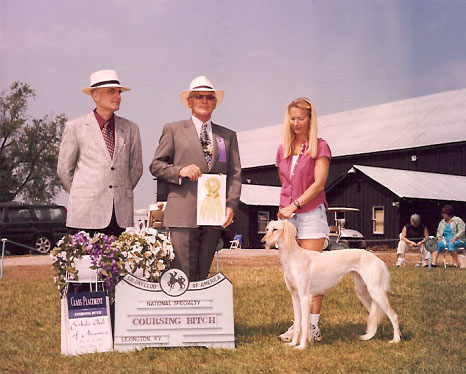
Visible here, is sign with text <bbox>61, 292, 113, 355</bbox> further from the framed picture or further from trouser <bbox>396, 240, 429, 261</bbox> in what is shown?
trouser <bbox>396, 240, 429, 261</bbox>

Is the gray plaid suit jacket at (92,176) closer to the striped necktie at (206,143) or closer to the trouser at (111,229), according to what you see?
the trouser at (111,229)

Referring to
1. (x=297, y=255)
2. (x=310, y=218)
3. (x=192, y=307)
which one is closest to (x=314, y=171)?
(x=310, y=218)

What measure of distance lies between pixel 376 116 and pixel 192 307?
29.6 metres

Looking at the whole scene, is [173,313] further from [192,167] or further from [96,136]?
[96,136]

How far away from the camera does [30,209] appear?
19.2m

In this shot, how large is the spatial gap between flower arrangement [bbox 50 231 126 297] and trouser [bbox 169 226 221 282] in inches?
20.0

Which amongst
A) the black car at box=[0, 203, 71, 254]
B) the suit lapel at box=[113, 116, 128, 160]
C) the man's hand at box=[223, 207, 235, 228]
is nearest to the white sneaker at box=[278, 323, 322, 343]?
the man's hand at box=[223, 207, 235, 228]

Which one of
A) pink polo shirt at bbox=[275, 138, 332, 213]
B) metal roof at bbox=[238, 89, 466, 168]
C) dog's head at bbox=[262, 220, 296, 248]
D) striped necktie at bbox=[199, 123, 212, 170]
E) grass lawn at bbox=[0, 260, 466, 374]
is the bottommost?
grass lawn at bbox=[0, 260, 466, 374]

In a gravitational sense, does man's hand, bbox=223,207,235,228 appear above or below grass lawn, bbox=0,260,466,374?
above

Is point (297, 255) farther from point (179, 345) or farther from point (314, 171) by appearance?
point (179, 345)

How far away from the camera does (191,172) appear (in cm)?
529

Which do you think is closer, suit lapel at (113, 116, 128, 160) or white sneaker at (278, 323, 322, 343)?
suit lapel at (113, 116, 128, 160)

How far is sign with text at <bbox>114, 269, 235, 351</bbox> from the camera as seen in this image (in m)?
5.17

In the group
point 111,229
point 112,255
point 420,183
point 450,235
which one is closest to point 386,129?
point 420,183
